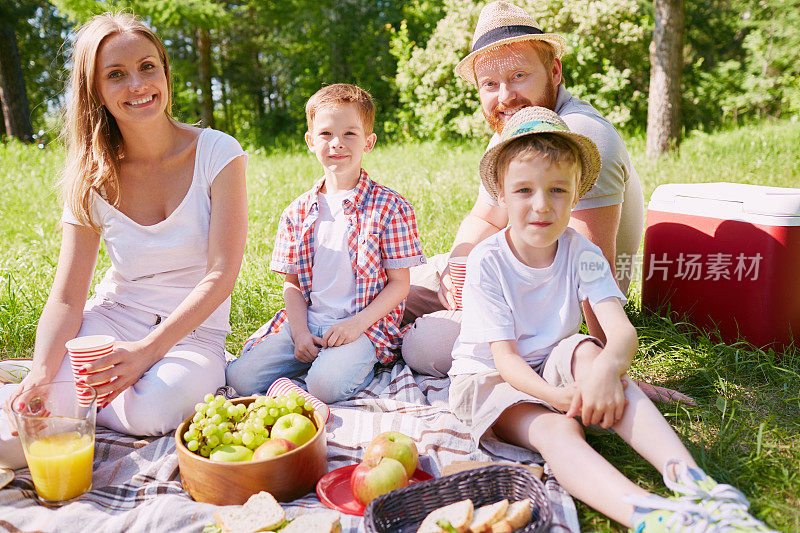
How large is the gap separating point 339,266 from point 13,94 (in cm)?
1179

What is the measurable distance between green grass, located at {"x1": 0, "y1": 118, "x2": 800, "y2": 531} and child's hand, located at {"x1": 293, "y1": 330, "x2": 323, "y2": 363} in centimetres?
71

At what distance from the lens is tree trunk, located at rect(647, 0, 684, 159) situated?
774 cm

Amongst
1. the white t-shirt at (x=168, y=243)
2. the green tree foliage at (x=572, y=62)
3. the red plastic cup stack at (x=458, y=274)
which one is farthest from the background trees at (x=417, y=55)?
the red plastic cup stack at (x=458, y=274)

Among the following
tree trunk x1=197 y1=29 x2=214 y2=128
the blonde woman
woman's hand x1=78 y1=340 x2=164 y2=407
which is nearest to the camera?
woman's hand x1=78 y1=340 x2=164 y2=407

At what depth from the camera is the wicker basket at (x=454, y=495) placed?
1.71m

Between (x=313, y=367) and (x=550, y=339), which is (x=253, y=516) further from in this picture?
(x=550, y=339)

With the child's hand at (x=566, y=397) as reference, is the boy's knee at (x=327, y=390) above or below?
below

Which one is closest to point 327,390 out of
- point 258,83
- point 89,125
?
point 89,125

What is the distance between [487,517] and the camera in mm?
1647

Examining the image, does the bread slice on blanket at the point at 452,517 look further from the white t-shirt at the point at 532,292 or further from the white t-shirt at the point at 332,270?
the white t-shirt at the point at 332,270

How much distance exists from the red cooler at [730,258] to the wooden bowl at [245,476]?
2.04 metres

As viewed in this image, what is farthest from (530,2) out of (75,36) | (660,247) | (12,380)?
(12,380)

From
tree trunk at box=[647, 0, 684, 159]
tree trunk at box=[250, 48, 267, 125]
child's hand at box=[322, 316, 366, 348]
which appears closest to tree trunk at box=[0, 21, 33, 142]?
tree trunk at box=[250, 48, 267, 125]

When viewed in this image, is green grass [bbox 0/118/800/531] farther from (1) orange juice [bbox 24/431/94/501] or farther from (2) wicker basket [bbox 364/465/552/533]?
(1) orange juice [bbox 24/431/94/501]
